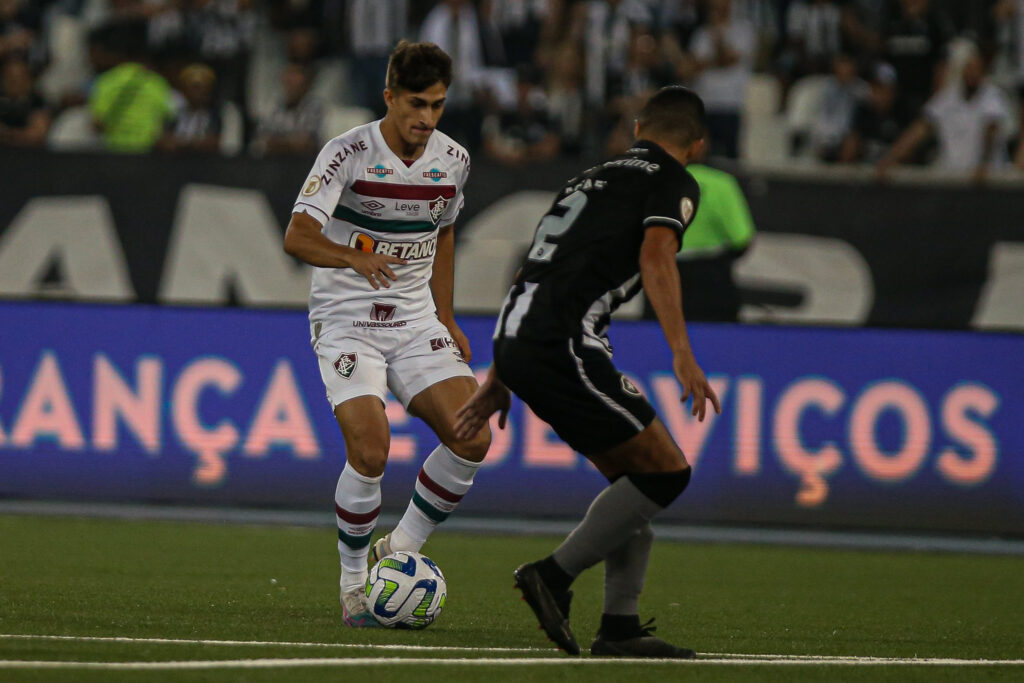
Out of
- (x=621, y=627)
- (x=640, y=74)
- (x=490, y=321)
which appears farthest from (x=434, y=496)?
(x=640, y=74)

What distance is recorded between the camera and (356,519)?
6.46 m

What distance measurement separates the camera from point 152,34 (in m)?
15.4

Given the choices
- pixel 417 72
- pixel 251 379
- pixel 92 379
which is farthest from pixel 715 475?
pixel 417 72

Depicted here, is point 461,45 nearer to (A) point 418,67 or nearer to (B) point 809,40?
(B) point 809,40

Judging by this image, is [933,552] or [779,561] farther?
[933,552]

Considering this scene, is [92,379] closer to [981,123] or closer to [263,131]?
[263,131]

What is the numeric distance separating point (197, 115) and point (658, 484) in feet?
30.6

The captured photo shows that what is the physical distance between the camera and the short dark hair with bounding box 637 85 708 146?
5672 millimetres

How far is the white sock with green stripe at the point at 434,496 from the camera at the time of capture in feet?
21.9

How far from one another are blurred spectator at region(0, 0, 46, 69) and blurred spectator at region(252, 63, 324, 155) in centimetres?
310

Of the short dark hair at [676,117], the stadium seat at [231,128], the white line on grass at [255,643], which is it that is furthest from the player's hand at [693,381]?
the stadium seat at [231,128]

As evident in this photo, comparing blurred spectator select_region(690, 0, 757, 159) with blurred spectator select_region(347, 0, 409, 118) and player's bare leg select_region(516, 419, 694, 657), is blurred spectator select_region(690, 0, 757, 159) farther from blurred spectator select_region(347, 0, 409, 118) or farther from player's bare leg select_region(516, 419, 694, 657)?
player's bare leg select_region(516, 419, 694, 657)

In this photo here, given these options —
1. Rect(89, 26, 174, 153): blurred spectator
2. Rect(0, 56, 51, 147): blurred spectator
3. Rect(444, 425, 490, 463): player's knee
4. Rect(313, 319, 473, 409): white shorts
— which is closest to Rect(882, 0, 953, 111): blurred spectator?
Rect(89, 26, 174, 153): blurred spectator

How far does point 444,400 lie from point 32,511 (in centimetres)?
514
